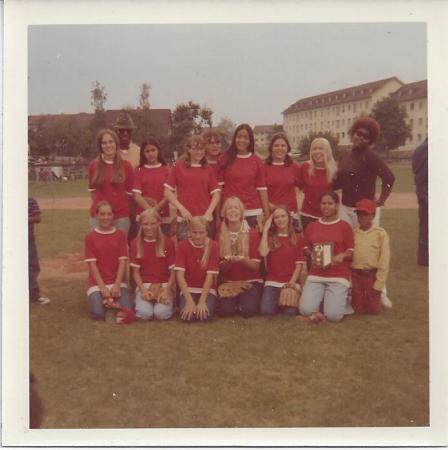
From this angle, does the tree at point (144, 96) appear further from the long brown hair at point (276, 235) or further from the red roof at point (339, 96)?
the long brown hair at point (276, 235)

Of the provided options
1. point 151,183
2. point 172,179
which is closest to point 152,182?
point 151,183

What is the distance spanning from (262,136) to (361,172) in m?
0.62

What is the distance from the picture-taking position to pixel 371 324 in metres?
3.81

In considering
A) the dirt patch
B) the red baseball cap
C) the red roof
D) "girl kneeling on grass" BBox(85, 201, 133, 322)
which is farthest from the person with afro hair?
the dirt patch

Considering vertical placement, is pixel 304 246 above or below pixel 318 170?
below

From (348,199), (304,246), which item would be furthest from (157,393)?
(348,199)

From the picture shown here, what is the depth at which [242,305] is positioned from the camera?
3.89m

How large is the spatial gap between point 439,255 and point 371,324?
1.83 ft

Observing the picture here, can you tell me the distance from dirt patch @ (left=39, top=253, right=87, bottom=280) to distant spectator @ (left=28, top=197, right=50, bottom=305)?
0.13 ft

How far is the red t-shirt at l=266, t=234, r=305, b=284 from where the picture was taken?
12.9ft

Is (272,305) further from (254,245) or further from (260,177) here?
(260,177)

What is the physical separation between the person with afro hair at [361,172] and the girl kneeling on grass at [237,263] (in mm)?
582

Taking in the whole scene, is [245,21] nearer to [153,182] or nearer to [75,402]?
[153,182]

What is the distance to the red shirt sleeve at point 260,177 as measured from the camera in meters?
3.88
